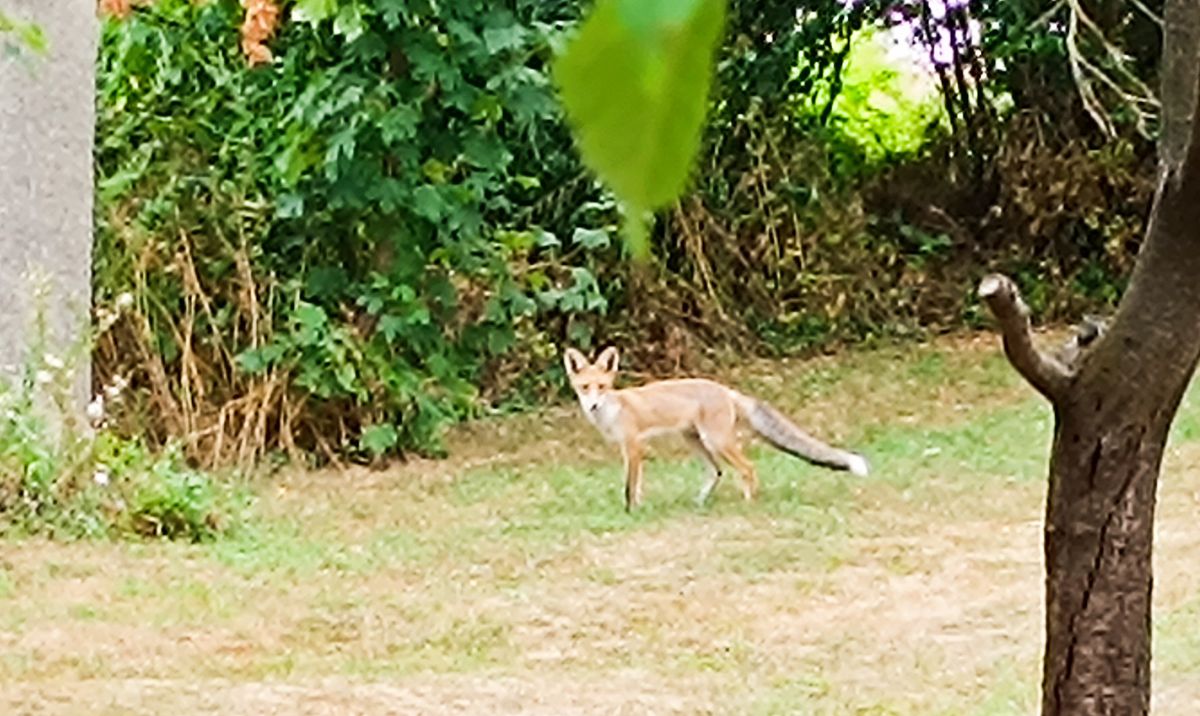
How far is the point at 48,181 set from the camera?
6.29m

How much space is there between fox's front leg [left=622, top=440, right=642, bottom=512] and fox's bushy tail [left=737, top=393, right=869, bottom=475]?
41cm

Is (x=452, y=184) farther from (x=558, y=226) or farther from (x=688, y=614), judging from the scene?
(x=688, y=614)

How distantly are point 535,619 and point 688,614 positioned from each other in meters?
0.37

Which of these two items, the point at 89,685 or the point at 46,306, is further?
the point at 46,306

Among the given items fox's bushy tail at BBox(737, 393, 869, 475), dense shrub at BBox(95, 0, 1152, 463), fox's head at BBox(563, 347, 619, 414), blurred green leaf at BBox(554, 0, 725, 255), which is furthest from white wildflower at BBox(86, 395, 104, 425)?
blurred green leaf at BBox(554, 0, 725, 255)

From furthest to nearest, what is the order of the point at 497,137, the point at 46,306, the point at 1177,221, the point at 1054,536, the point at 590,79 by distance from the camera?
the point at 497,137 < the point at 46,306 < the point at 1054,536 < the point at 1177,221 < the point at 590,79

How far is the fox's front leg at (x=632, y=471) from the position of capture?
627 cm

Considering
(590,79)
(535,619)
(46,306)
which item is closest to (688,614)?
(535,619)

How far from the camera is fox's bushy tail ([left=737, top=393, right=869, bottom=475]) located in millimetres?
6480

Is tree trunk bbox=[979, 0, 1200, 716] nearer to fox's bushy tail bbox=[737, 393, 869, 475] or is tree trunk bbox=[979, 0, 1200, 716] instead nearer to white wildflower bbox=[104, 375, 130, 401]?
fox's bushy tail bbox=[737, 393, 869, 475]

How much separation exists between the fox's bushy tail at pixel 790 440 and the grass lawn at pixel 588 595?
0.10 metres

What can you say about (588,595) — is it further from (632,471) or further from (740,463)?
(740,463)

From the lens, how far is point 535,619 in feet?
16.6

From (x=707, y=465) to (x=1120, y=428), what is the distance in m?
4.44
